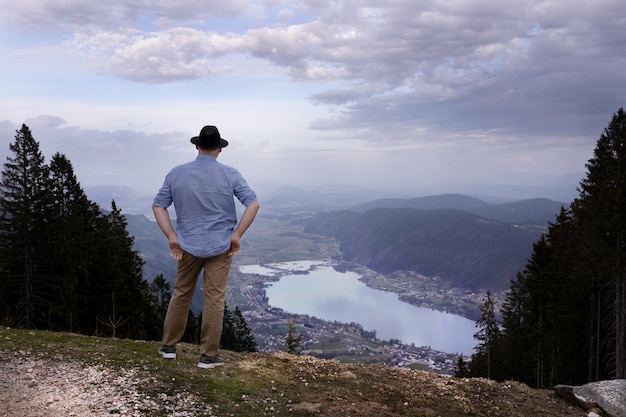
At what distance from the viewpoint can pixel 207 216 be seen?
6.26m

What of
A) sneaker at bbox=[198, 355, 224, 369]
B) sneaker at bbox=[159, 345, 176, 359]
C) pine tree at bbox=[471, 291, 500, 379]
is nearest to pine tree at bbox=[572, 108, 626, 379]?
pine tree at bbox=[471, 291, 500, 379]

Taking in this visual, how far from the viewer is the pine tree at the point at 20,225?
2564 cm

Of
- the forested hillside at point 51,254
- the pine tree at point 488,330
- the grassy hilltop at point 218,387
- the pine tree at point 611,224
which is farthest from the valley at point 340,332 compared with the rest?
the grassy hilltop at point 218,387

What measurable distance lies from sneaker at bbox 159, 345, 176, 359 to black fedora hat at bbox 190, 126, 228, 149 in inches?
134

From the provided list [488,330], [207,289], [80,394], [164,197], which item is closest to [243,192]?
[164,197]

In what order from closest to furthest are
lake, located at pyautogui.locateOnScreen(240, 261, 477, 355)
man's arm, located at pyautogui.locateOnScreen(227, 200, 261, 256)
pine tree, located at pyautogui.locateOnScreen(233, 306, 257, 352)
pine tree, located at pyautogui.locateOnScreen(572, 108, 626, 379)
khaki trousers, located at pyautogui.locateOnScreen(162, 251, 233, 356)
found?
man's arm, located at pyautogui.locateOnScreen(227, 200, 261, 256)
khaki trousers, located at pyautogui.locateOnScreen(162, 251, 233, 356)
pine tree, located at pyautogui.locateOnScreen(572, 108, 626, 379)
pine tree, located at pyautogui.locateOnScreen(233, 306, 257, 352)
lake, located at pyautogui.locateOnScreen(240, 261, 477, 355)

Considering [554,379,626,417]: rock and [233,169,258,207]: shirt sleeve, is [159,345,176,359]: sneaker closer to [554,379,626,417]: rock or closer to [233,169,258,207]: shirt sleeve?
[233,169,258,207]: shirt sleeve

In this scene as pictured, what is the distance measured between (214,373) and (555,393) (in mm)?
6218

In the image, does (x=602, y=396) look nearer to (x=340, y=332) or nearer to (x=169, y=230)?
(x=169, y=230)

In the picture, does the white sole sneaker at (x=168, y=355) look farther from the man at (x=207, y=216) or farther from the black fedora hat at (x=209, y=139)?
the black fedora hat at (x=209, y=139)

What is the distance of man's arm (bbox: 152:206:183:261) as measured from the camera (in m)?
6.17

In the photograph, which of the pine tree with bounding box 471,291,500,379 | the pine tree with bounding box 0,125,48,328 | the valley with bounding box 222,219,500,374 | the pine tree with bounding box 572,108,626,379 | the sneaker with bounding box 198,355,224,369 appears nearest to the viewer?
the sneaker with bounding box 198,355,224,369

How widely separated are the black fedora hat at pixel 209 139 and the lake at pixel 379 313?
11469cm

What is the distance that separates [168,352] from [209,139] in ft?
11.8
